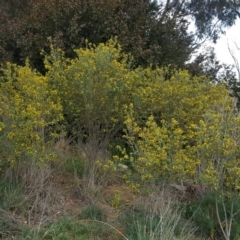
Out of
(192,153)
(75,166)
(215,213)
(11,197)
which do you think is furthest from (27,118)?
(215,213)

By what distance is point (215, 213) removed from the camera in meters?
5.55

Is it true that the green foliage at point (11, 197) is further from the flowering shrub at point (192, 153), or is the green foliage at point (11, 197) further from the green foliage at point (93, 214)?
the flowering shrub at point (192, 153)

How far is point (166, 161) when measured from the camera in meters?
5.09

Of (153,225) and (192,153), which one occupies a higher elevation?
(192,153)

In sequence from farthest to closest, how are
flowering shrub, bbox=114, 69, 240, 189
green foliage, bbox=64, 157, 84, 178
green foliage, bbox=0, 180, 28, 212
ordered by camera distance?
green foliage, bbox=64, 157, 84, 178 → green foliage, bbox=0, 180, 28, 212 → flowering shrub, bbox=114, 69, 240, 189

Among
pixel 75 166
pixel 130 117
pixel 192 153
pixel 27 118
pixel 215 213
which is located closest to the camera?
pixel 192 153

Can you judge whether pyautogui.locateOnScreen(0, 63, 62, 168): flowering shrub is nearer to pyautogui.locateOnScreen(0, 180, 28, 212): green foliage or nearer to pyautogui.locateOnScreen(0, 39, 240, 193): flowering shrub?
pyautogui.locateOnScreen(0, 39, 240, 193): flowering shrub

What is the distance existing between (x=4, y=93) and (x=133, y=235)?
270cm

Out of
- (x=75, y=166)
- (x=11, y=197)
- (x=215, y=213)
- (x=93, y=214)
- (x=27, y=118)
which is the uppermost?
(x=27, y=118)

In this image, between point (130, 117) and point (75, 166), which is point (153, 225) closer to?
point (130, 117)

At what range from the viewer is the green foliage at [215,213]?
531cm

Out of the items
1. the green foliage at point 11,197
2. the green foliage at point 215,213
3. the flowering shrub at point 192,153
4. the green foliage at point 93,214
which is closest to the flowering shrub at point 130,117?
the flowering shrub at point 192,153

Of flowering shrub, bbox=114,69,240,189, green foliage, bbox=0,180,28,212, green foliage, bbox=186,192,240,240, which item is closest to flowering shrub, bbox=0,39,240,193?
flowering shrub, bbox=114,69,240,189

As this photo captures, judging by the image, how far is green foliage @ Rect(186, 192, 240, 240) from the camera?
17.4 ft
